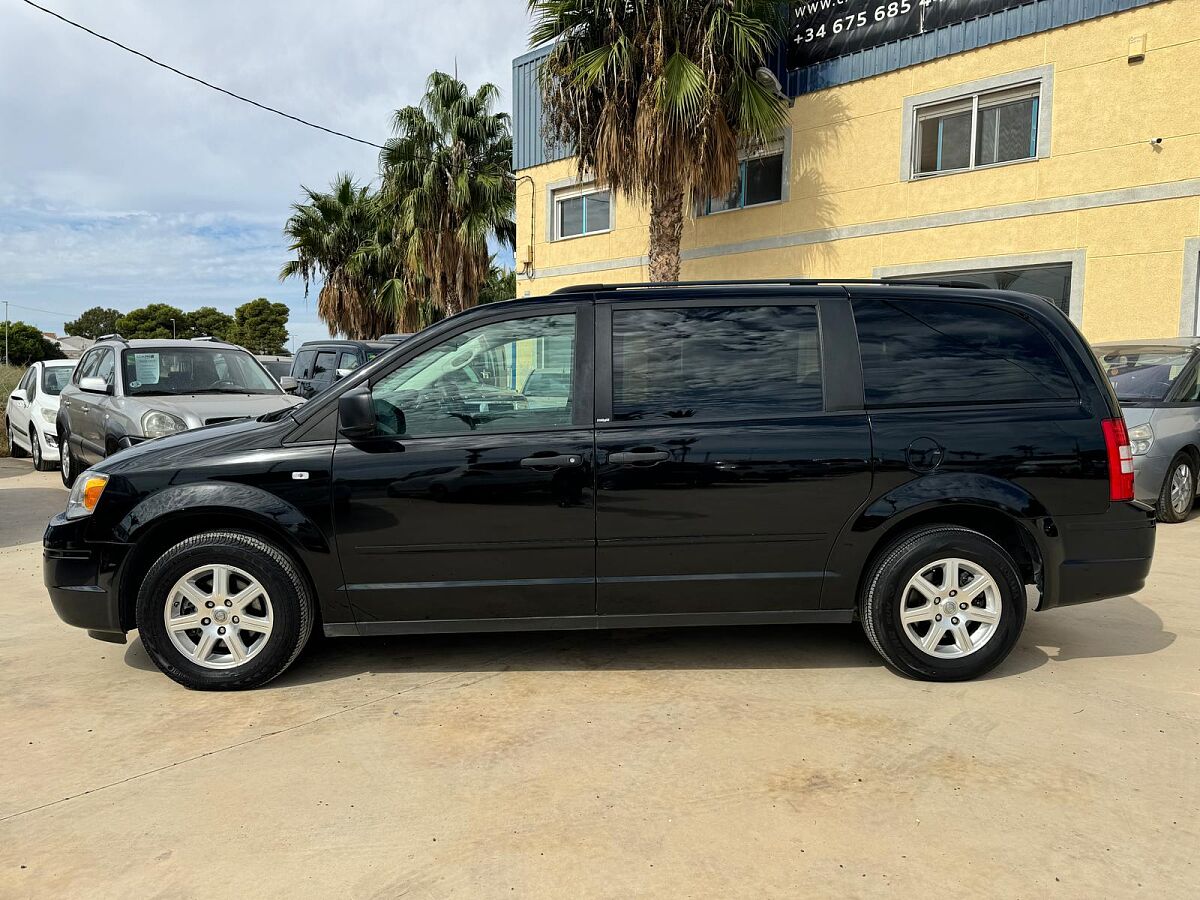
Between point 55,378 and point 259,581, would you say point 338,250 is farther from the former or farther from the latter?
point 259,581

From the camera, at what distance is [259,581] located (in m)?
3.79

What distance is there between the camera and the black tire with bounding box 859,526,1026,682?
151 inches

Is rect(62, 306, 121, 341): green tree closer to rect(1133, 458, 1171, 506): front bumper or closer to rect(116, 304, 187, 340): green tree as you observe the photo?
rect(116, 304, 187, 340): green tree

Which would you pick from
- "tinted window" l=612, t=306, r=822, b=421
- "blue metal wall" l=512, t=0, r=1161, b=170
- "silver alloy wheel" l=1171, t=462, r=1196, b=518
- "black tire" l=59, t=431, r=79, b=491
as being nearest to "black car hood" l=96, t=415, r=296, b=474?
"tinted window" l=612, t=306, r=822, b=421

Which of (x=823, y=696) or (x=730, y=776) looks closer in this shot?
(x=730, y=776)

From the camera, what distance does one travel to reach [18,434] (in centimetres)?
1248

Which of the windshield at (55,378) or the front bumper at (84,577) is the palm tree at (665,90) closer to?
the windshield at (55,378)

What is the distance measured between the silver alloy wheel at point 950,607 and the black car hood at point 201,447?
9.63 feet

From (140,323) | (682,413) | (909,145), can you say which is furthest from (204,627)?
(140,323)

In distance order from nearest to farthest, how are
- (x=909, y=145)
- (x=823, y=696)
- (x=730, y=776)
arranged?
(x=730, y=776)
(x=823, y=696)
(x=909, y=145)

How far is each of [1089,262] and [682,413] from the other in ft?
31.2

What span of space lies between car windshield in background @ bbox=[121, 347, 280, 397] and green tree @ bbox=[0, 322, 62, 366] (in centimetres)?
6666

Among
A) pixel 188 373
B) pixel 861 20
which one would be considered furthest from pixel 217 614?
pixel 861 20

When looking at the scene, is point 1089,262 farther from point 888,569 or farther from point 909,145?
point 888,569
